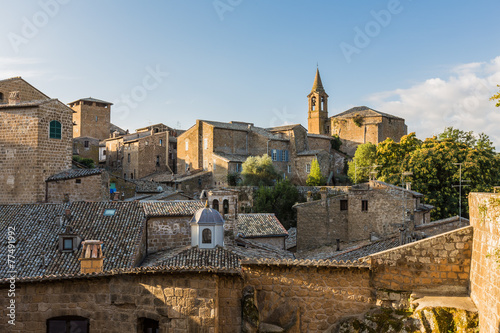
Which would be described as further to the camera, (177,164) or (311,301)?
(177,164)

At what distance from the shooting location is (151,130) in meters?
57.8

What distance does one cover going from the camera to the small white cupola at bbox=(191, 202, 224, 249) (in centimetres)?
1764

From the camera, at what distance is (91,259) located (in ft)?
42.5

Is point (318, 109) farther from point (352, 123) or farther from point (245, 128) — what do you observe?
point (245, 128)

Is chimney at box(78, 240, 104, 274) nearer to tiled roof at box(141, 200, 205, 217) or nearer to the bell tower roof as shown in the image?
tiled roof at box(141, 200, 205, 217)

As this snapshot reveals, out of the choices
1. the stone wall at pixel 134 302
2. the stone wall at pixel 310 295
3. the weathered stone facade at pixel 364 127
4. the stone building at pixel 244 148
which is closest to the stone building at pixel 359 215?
the stone wall at pixel 310 295

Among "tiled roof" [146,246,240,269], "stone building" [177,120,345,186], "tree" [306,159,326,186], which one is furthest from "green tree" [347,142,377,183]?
"tiled roof" [146,246,240,269]

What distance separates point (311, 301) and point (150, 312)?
145 inches

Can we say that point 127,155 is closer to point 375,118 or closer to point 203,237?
point 375,118

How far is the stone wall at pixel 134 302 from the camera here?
10164 mm

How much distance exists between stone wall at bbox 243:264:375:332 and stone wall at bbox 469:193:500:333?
218 cm

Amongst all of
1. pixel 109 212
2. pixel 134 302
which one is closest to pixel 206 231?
pixel 109 212

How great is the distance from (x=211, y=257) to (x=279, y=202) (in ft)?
83.5

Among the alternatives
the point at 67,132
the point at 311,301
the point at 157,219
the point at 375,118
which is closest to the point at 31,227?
the point at 157,219
